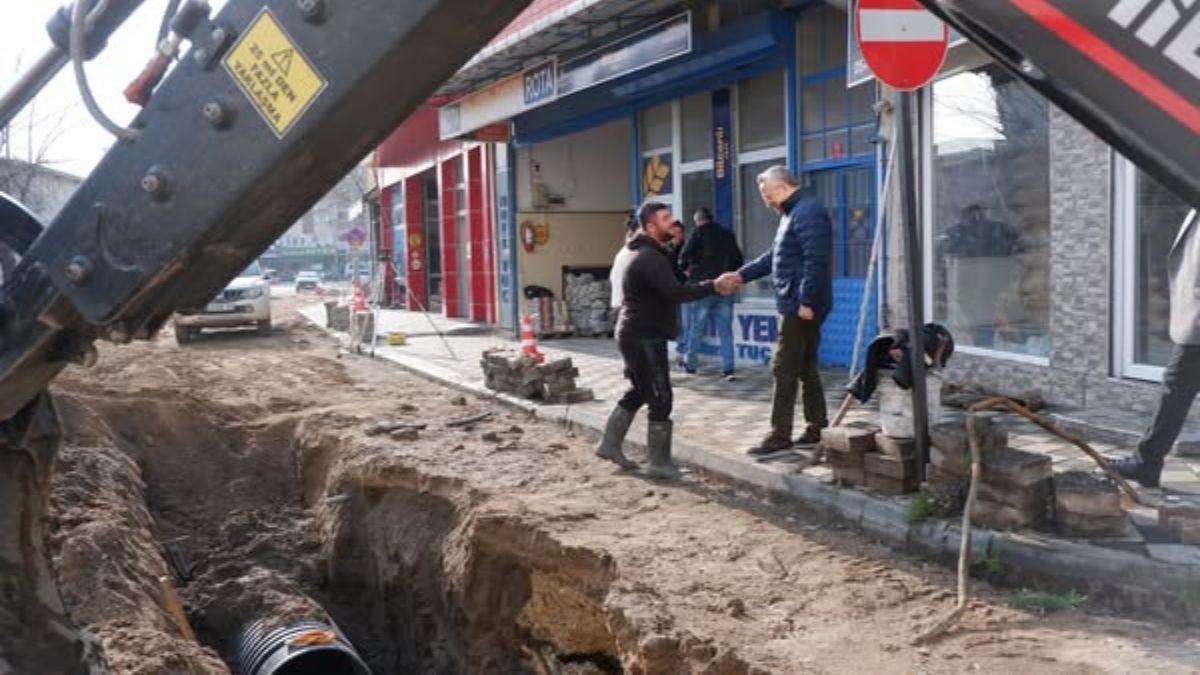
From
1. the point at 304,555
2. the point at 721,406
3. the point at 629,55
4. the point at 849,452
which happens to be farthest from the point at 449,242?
the point at 849,452

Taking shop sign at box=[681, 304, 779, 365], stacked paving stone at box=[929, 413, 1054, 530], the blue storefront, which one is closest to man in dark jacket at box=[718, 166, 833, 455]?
stacked paving stone at box=[929, 413, 1054, 530]

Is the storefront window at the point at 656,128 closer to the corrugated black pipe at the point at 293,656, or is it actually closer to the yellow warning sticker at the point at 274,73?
the corrugated black pipe at the point at 293,656

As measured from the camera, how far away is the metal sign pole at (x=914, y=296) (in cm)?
599

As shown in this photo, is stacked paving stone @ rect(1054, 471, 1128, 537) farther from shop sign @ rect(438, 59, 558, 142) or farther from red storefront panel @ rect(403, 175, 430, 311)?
red storefront panel @ rect(403, 175, 430, 311)

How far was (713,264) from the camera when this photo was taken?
1095cm

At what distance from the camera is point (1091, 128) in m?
2.00

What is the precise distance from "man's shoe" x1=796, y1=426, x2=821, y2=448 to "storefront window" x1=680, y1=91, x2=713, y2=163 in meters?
6.21

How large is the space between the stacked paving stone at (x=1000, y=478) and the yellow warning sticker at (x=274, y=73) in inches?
158

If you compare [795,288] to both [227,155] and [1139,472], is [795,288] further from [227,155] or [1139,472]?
[227,155]

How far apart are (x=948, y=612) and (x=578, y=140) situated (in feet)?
46.1

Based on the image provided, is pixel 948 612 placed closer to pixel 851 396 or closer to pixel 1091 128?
pixel 851 396

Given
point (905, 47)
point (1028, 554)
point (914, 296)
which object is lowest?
point (1028, 554)

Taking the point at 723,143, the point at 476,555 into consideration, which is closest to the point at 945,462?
the point at 476,555

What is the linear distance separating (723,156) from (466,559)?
7473 mm
